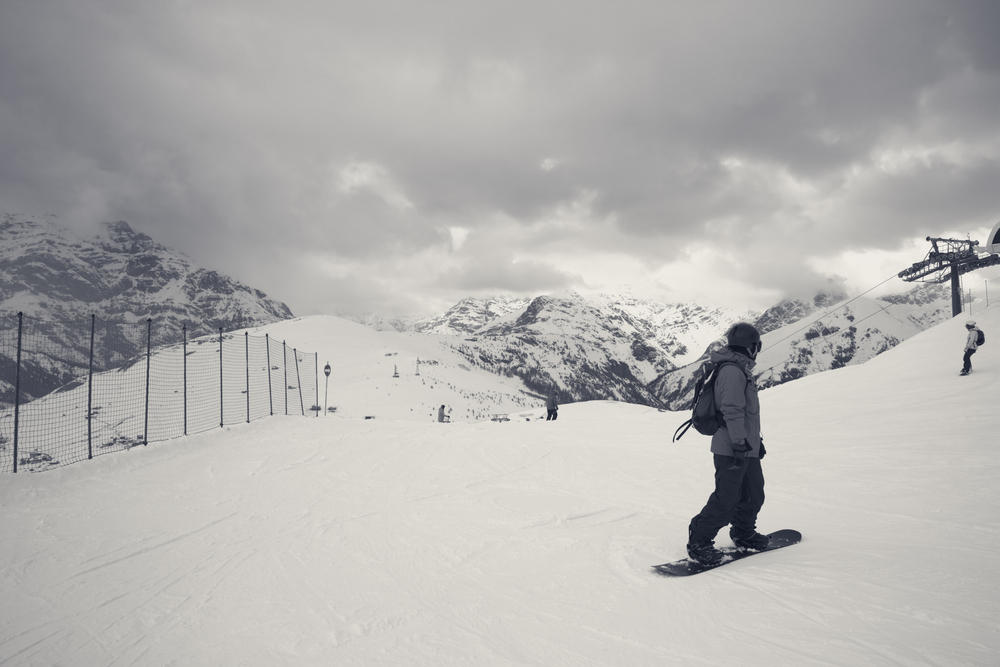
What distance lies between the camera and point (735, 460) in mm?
4996

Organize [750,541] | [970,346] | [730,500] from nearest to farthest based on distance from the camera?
1. [730,500]
2. [750,541]
3. [970,346]

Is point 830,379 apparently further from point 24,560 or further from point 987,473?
point 24,560

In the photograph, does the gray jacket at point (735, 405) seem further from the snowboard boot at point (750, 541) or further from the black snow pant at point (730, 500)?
the snowboard boot at point (750, 541)

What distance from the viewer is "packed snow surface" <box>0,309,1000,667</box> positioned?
11.8 ft

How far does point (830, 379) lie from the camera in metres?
22.6

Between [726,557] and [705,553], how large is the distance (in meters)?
0.37

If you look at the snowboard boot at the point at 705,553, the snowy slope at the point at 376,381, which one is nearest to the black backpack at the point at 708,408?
the snowboard boot at the point at 705,553

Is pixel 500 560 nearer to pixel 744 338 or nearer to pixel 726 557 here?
pixel 726 557

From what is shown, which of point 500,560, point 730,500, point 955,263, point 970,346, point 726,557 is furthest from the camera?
point 955,263

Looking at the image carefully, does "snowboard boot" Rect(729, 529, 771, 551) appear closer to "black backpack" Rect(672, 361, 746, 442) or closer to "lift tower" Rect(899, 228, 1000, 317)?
"black backpack" Rect(672, 361, 746, 442)

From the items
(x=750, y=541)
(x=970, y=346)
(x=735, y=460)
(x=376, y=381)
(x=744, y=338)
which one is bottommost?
(x=750, y=541)

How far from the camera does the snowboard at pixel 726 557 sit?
480cm

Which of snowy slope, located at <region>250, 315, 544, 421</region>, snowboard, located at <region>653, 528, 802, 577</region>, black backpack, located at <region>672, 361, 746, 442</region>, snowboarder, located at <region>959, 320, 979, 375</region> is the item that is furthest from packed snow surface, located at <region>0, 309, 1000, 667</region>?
snowy slope, located at <region>250, 315, 544, 421</region>

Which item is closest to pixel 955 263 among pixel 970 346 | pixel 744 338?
pixel 970 346
